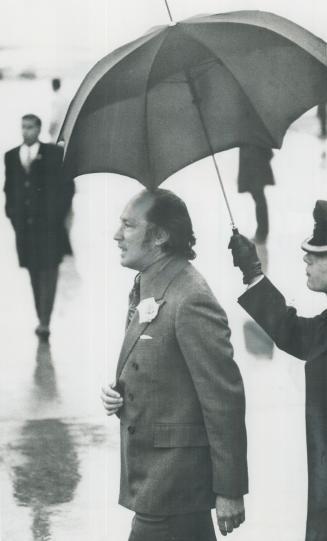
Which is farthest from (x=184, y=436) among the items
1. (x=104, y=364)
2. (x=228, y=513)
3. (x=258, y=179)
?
(x=258, y=179)

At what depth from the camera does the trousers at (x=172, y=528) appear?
10.8 feet

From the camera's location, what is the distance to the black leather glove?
3447 mm

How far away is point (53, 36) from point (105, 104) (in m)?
2.52

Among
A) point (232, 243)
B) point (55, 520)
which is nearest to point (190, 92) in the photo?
point (232, 243)

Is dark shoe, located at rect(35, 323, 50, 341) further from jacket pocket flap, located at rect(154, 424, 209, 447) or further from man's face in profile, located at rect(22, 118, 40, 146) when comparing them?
jacket pocket flap, located at rect(154, 424, 209, 447)

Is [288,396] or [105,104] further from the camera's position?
[288,396]

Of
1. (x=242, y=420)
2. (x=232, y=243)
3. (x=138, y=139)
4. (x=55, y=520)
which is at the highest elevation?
(x=138, y=139)

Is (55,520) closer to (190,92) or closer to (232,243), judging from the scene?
(232,243)

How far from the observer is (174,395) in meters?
3.28

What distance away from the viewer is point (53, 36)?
19.1 feet

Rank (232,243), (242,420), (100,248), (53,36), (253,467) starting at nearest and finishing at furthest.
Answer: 1. (242,420)
2. (232,243)
3. (253,467)
4. (53,36)
5. (100,248)

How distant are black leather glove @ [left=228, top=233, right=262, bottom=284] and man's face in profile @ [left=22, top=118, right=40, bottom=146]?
3437 mm

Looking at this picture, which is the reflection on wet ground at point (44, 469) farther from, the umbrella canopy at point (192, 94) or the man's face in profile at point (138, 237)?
the umbrella canopy at point (192, 94)

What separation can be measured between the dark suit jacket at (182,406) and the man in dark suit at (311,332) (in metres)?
0.24
